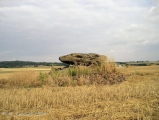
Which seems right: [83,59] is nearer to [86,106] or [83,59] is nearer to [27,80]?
[27,80]

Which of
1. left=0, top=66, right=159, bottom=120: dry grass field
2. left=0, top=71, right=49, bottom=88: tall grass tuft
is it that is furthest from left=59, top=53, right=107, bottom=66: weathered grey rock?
left=0, top=66, right=159, bottom=120: dry grass field

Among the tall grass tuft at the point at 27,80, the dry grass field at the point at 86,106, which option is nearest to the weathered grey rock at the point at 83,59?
the tall grass tuft at the point at 27,80

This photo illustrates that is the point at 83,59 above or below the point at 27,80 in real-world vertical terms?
above

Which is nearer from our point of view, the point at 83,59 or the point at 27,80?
the point at 27,80

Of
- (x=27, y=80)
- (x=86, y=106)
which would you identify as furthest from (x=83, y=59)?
(x=86, y=106)

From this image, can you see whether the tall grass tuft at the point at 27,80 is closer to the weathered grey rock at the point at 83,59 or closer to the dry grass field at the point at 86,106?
the dry grass field at the point at 86,106

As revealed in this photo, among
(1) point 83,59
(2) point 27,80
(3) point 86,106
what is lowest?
(3) point 86,106

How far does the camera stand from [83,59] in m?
26.5

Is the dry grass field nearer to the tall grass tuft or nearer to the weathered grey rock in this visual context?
the tall grass tuft

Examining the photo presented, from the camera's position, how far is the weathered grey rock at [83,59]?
1011 inches

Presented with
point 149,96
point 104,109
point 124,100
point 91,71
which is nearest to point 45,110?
point 104,109

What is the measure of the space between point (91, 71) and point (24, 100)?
37.9 feet

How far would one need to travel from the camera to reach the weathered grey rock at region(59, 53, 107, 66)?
84.2ft

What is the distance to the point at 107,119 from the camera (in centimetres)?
841
